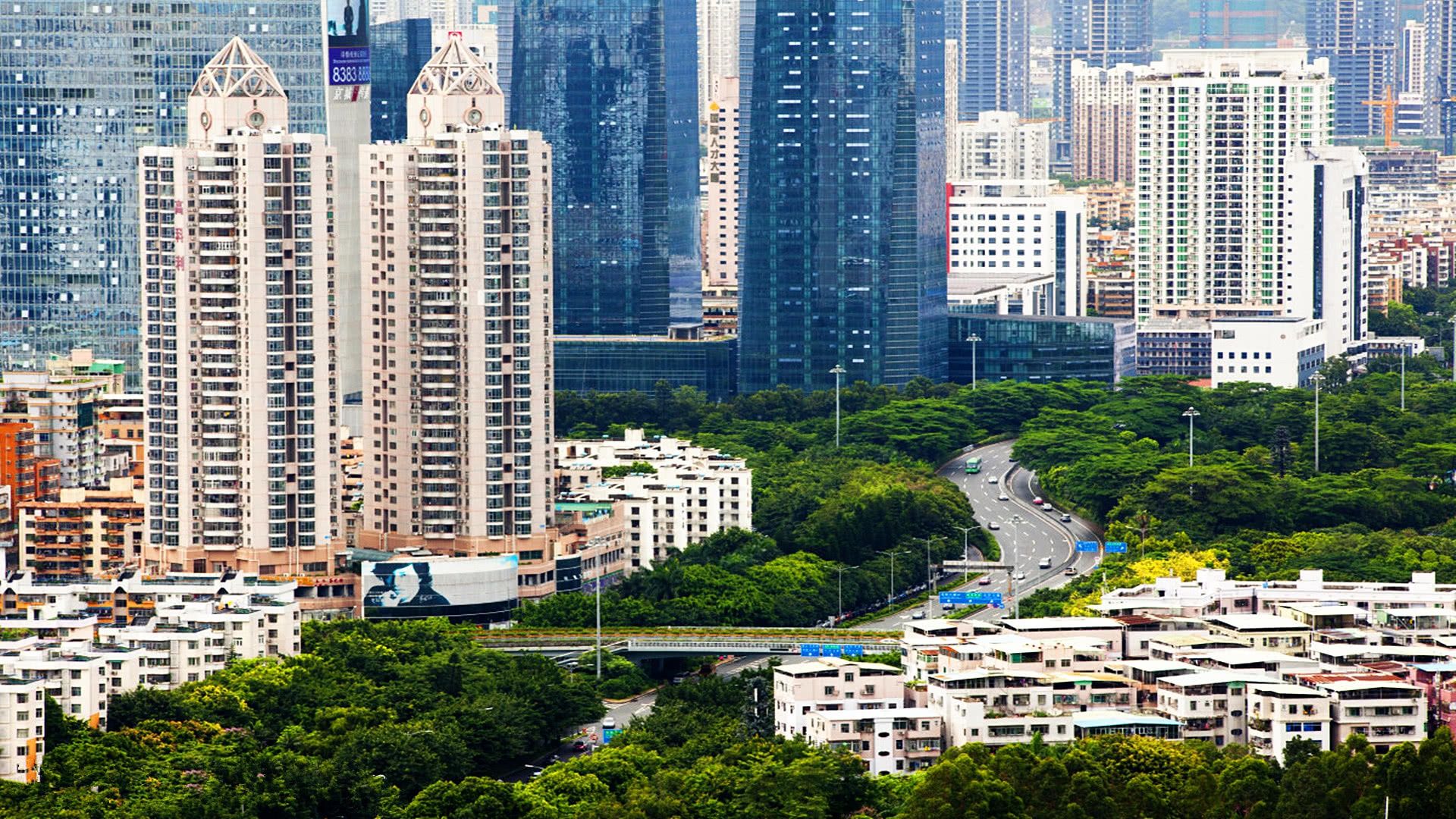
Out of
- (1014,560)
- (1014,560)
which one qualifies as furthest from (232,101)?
(1014,560)

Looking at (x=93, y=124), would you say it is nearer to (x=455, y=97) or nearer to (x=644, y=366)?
(x=644, y=366)

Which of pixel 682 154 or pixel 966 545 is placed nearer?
pixel 966 545

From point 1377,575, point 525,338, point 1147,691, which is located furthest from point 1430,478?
point 1147,691

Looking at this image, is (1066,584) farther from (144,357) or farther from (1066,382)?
(1066,382)

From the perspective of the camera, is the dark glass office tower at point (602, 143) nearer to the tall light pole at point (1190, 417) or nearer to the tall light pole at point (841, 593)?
the tall light pole at point (1190, 417)

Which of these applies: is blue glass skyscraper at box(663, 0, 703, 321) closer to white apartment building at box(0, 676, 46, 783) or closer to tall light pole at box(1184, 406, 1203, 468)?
tall light pole at box(1184, 406, 1203, 468)

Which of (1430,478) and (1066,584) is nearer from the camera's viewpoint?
(1066,584)
